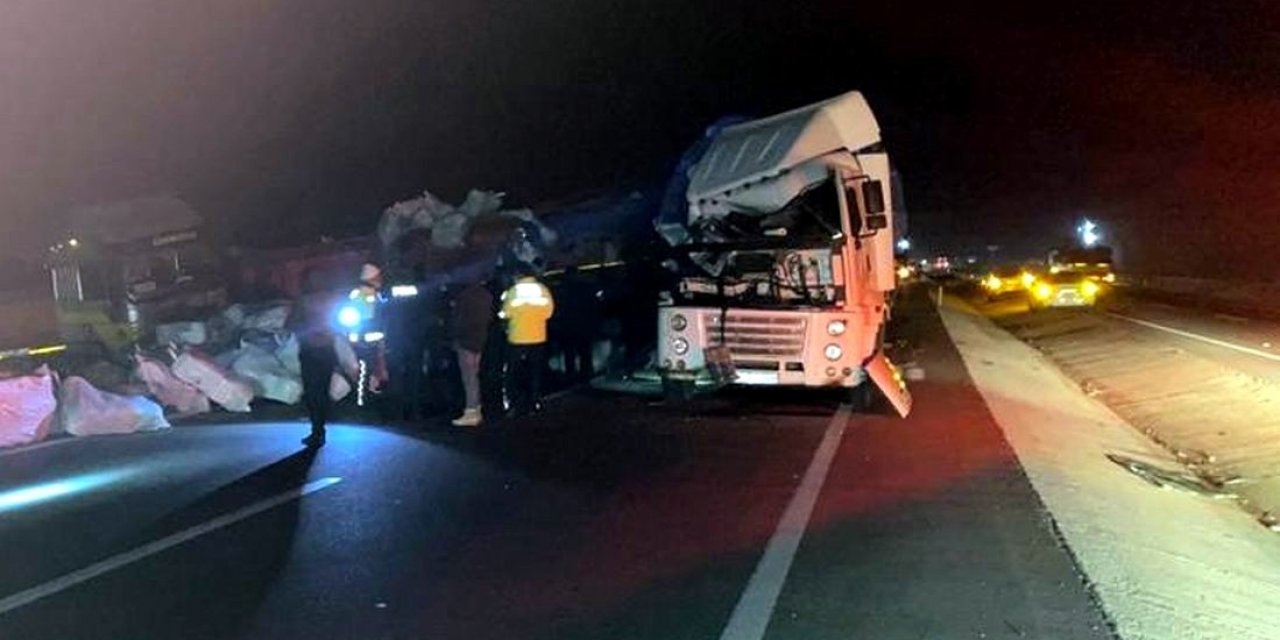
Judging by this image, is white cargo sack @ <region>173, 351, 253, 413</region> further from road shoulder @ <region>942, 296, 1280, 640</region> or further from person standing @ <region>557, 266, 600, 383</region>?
road shoulder @ <region>942, 296, 1280, 640</region>

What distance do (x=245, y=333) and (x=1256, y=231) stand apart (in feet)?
222

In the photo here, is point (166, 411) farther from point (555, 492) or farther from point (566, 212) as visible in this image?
point (566, 212)

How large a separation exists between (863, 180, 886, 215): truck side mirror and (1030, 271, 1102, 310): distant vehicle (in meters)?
31.0

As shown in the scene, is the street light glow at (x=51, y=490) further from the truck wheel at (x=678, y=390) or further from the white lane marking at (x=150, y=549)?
the truck wheel at (x=678, y=390)

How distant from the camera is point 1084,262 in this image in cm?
5159

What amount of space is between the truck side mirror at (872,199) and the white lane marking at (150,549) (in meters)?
7.74

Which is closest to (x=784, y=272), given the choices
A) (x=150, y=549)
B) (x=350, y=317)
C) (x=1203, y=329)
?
(x=350, y=317)

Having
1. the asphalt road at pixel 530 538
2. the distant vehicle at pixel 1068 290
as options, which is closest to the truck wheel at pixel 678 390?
the asphalt road at pixel 530 538

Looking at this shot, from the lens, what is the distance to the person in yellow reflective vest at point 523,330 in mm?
15320

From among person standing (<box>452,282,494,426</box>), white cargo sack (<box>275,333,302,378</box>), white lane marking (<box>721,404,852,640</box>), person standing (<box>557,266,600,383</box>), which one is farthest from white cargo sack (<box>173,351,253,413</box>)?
white lane marking (<box>721,404,852,640</box>)

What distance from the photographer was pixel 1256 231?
249 feet

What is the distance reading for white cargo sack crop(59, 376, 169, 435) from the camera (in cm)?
1477

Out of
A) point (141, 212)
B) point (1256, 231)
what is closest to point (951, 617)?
point (141, 212)

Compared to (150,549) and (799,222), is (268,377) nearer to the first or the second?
(799,222)
